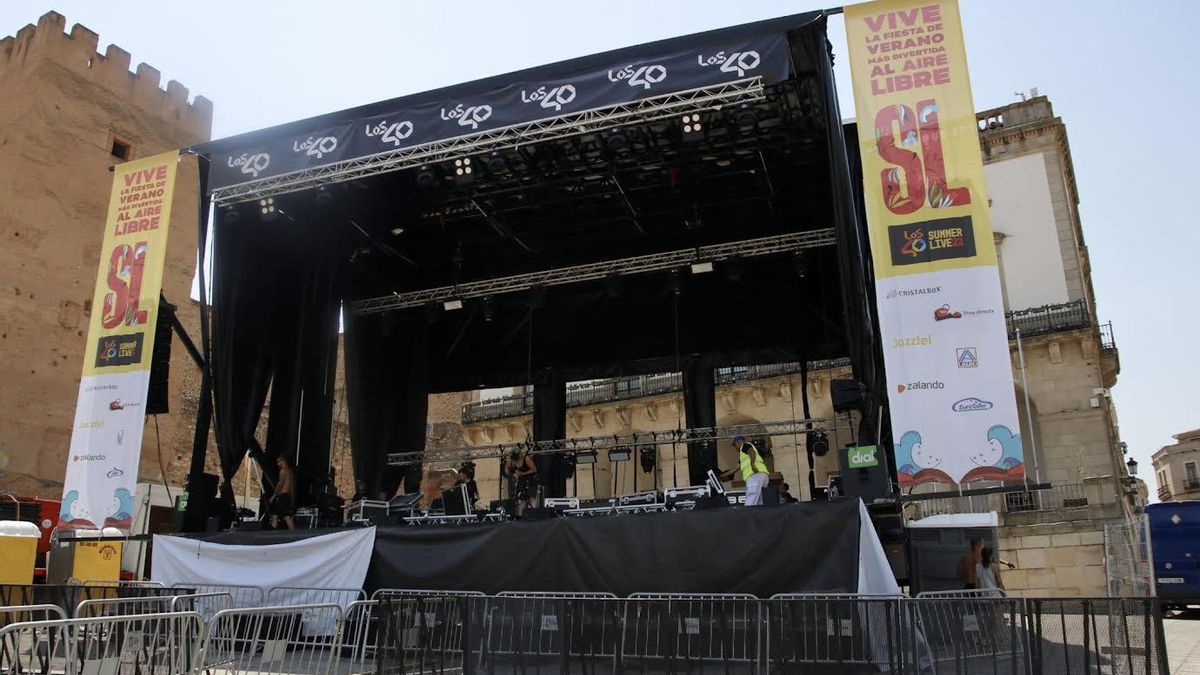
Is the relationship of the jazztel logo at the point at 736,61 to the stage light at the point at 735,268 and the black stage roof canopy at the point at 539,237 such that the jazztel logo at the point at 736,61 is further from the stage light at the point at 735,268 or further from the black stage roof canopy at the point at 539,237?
the stage light at the point at 735,268

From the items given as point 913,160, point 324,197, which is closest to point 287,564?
point 324,197

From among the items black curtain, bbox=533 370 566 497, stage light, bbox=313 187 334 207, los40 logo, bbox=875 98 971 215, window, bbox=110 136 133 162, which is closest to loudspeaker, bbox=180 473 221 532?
stage light, bbox=313 187 334 207

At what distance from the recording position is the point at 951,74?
32.6ft

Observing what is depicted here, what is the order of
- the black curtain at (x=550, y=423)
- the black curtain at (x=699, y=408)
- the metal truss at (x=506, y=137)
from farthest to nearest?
the black curtain at (x=550, y=423) < the black curtain at (x=699, y=408) < the metal truss at (x=506, y=137)

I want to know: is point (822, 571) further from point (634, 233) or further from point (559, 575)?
point (634, 233)

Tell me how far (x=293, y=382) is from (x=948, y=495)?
435 inches

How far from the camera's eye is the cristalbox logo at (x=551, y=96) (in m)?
11.4

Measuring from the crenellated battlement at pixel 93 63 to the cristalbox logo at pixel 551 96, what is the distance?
24883 mm

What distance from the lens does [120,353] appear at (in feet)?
44.0

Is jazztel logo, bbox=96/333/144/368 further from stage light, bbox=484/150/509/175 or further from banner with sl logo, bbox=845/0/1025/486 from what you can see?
banner with sl logo, bbox=845/0/1025/486

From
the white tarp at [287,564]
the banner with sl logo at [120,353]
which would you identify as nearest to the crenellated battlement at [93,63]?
the banner with sl logo at [120,353]

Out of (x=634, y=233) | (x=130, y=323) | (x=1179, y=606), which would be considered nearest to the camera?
(x=130, y=323)

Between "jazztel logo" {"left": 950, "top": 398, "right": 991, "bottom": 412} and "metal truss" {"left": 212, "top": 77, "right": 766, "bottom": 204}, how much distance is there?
444 centimetres

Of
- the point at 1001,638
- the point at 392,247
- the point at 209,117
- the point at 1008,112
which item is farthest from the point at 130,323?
the point at 1008,112
